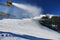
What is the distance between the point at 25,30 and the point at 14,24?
122 mm

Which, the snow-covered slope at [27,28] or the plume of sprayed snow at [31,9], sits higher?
the plume of sprayed snow at [31,9]

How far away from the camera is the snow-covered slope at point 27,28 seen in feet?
4.51

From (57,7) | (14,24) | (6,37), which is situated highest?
(57,7)

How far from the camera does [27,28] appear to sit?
1399 mm

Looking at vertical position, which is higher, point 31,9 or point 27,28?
point 31,9

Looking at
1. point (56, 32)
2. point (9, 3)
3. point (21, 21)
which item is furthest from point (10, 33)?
point (56, 32)

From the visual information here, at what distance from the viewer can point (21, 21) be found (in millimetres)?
1405

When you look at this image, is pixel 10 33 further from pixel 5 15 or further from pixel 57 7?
pixel 57 7

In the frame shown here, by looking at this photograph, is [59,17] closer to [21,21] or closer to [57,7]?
[57,7]

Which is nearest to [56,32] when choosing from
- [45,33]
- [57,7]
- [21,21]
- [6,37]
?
[45,33]

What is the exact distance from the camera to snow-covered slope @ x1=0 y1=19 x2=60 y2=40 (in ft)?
4.51

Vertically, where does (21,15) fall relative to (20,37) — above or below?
above

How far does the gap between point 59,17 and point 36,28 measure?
247 millimetres

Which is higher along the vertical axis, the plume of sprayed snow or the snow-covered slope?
the plume of sprayed snow
